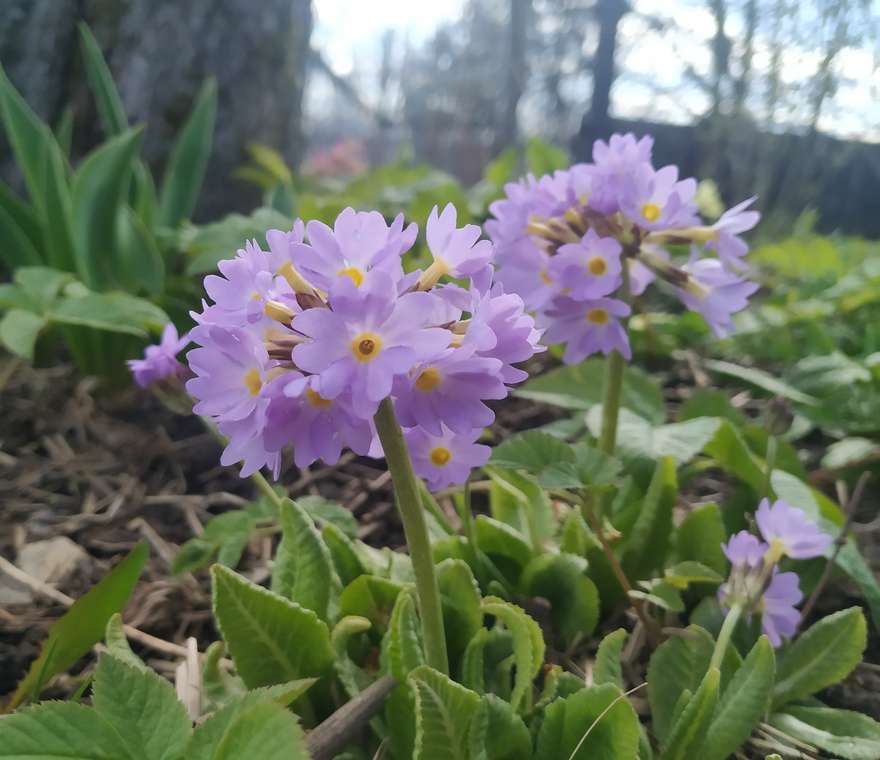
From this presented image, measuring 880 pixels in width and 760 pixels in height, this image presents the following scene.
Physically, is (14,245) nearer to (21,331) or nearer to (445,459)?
(21,331)

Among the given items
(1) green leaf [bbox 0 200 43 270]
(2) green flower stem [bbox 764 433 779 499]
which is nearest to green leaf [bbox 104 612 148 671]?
(2) green flower stem [bbox 764 433 779 499]

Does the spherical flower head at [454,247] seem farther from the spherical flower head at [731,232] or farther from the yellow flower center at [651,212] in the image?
the spherical flower head at [731,232]

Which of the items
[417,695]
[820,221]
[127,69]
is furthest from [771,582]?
[820,221]

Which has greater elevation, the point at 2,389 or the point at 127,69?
the point at 127,69

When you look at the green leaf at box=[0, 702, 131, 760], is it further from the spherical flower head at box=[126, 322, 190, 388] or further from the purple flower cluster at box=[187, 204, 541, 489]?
the spherical flower head at box=[126, 322, 190, 388]

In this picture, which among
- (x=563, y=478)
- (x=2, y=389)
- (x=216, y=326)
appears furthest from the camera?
(x=2, y=389)

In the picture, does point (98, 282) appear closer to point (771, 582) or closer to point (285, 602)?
point (285, 602)

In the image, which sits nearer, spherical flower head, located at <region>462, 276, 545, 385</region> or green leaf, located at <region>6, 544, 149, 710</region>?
spherical flower head, located at <region>462, 276, 545, 385</region>

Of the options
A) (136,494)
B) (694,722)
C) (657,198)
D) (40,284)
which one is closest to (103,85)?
(40,284)
